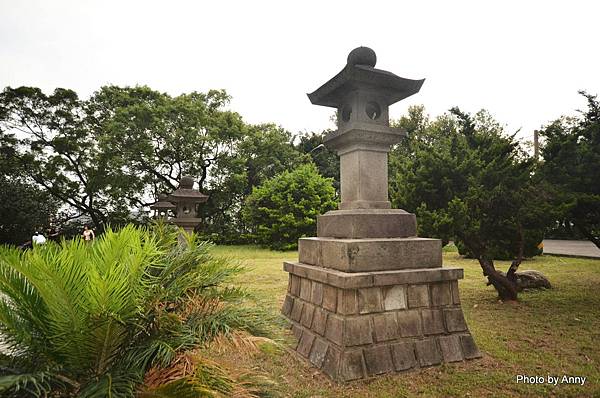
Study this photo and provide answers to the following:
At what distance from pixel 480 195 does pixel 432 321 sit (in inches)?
119

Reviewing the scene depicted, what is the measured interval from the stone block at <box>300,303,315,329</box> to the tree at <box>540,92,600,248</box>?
16.1 feet

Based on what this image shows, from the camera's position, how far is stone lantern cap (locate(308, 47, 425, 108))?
4238mm

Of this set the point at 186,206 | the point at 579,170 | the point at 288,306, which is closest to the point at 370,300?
the point at 288,306

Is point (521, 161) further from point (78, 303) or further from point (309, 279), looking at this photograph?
point (78, 303)

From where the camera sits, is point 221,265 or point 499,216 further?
point 499,216

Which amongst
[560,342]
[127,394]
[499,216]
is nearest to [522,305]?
[499,216]

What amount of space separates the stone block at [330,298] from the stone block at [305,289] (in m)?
0.40

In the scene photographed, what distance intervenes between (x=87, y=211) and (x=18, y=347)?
2289 centimetres

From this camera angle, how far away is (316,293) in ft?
13.8

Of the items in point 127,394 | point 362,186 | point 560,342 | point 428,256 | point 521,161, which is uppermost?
point 521,161

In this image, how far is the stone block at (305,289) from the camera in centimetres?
440

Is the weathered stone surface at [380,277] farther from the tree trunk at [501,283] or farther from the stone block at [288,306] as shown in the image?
the tree trunk at [501,283]

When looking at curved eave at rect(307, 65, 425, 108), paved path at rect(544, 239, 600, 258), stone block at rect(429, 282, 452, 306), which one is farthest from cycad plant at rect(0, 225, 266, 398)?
paved path at rect(544, 239, 600, 258)

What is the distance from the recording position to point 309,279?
172 inches
